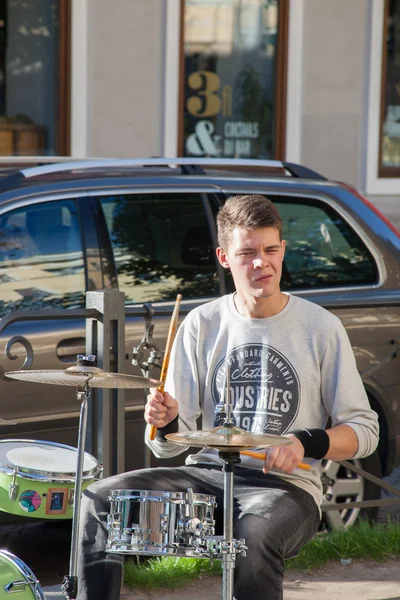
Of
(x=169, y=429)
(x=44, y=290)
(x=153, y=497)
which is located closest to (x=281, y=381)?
(x=169, y=429)

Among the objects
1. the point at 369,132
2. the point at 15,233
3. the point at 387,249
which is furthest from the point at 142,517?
the point at 369,132

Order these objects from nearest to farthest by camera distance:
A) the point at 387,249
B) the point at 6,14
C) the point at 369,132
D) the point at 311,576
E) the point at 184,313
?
1. the point at 311,576
2. the point at 184,313
3. the point at 387,249
4. the point at 6,14
5. the point at 369,132

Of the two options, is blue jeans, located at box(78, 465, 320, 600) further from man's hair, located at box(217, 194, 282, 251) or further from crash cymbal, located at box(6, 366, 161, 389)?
man's hair, located at box(217, 194, 282, 251)

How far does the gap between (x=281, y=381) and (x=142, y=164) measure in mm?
2109

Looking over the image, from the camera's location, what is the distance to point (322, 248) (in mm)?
5371

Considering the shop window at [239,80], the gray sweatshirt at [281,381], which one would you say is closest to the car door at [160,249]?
the gray sweatshirt at [281,381]

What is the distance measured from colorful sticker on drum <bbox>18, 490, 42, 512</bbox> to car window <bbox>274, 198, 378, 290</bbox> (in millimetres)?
2148

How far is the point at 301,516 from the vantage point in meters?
3.38

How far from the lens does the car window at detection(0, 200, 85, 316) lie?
4777 mm

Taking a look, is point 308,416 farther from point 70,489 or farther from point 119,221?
point 119,221

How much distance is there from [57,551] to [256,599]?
2029 millimetres

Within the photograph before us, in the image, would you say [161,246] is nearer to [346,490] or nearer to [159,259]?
[159,259]

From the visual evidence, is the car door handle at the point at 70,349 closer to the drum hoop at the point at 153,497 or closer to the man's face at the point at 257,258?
the man's face at the point at 257,258

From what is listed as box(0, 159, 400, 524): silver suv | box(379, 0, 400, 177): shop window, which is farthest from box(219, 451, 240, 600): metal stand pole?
box(379, 0, 400, 177): shop window
